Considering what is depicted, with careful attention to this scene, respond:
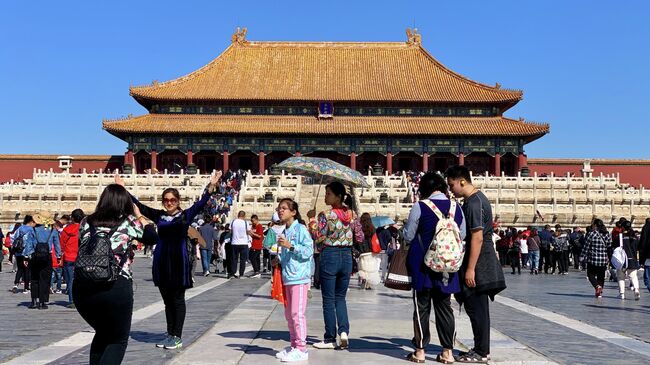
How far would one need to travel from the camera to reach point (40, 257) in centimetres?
1185

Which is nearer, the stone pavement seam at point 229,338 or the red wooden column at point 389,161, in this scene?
the stone pavement seam at point 229,338

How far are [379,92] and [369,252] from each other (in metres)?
44.3

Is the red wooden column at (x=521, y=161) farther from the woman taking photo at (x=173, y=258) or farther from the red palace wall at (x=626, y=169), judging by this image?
the woman taking photo at (x=173, y=258)

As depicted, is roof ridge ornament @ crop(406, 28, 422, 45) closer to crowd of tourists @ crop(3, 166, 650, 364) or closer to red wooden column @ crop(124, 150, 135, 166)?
red wooden column @ crop(124, 150, 135, 166)

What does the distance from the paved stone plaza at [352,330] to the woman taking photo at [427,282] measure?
242 mm

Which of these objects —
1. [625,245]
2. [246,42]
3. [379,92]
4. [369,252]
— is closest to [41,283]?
[369,252]

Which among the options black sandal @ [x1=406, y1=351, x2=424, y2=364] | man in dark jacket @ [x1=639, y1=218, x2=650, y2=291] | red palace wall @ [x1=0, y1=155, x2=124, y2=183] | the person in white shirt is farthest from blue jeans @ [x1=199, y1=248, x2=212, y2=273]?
red palace wall @ [x1=0, y1=155, x2=124, y2=183]

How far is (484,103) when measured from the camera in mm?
54750

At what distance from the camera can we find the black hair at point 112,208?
213 inches

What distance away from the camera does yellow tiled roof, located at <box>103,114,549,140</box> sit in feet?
174

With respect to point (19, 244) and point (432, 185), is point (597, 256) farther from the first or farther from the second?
point (19, 244)

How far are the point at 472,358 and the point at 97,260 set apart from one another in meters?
3.33

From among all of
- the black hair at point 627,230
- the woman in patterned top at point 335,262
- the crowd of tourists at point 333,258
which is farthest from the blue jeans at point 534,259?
the woman in patterned top at point 335,262

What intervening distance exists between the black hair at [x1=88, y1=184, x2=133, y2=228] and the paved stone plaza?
184cm
